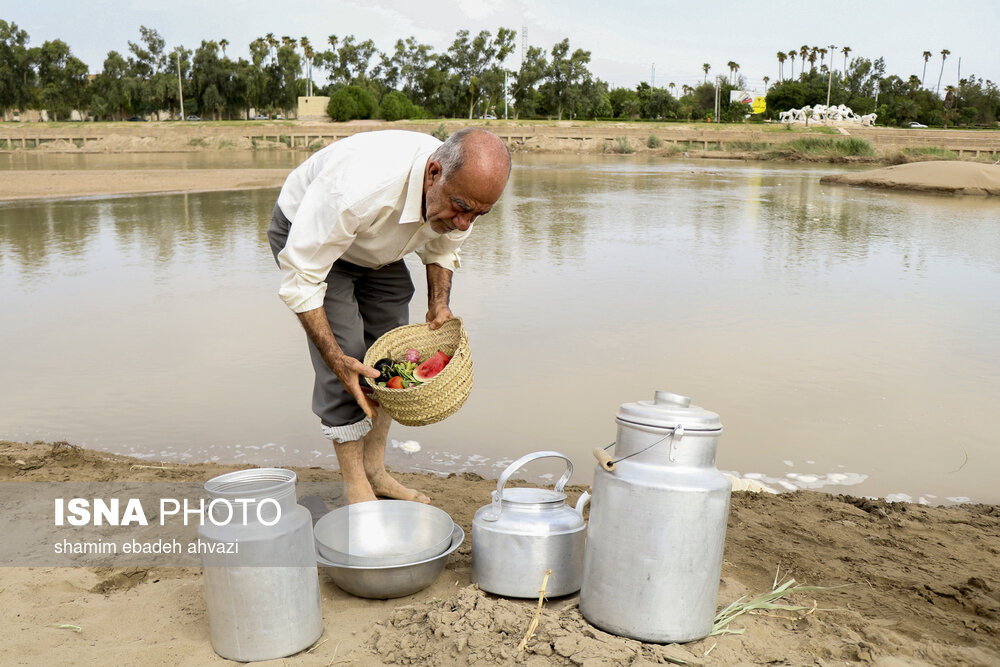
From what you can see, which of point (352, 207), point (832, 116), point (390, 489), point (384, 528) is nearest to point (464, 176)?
point (352, 207)

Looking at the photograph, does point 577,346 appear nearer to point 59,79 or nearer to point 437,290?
point 437,290

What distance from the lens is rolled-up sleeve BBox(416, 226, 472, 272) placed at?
343cm

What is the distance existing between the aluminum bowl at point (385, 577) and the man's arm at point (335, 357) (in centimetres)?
59

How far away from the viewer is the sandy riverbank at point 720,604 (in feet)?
7.15

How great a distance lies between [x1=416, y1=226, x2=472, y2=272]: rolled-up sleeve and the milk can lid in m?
1.36

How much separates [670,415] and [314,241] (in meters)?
1.34

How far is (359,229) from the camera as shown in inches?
114

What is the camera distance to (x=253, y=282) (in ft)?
27.1

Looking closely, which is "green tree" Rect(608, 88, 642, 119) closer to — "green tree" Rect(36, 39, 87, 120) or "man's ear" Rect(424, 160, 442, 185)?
"green tree" Rect(36, 39, 87, 120)

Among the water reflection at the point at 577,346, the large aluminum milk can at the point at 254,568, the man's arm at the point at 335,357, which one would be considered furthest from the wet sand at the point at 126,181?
the large aluminum milk can at the point at 254,568

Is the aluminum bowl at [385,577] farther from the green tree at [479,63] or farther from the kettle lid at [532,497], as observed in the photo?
the green tree at [479,63]

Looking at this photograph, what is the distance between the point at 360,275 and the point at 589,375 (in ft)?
8.25

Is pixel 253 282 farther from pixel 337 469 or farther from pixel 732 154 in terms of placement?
pixel 732 154

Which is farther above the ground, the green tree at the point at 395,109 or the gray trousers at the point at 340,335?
the green tree at the point at 395,109
